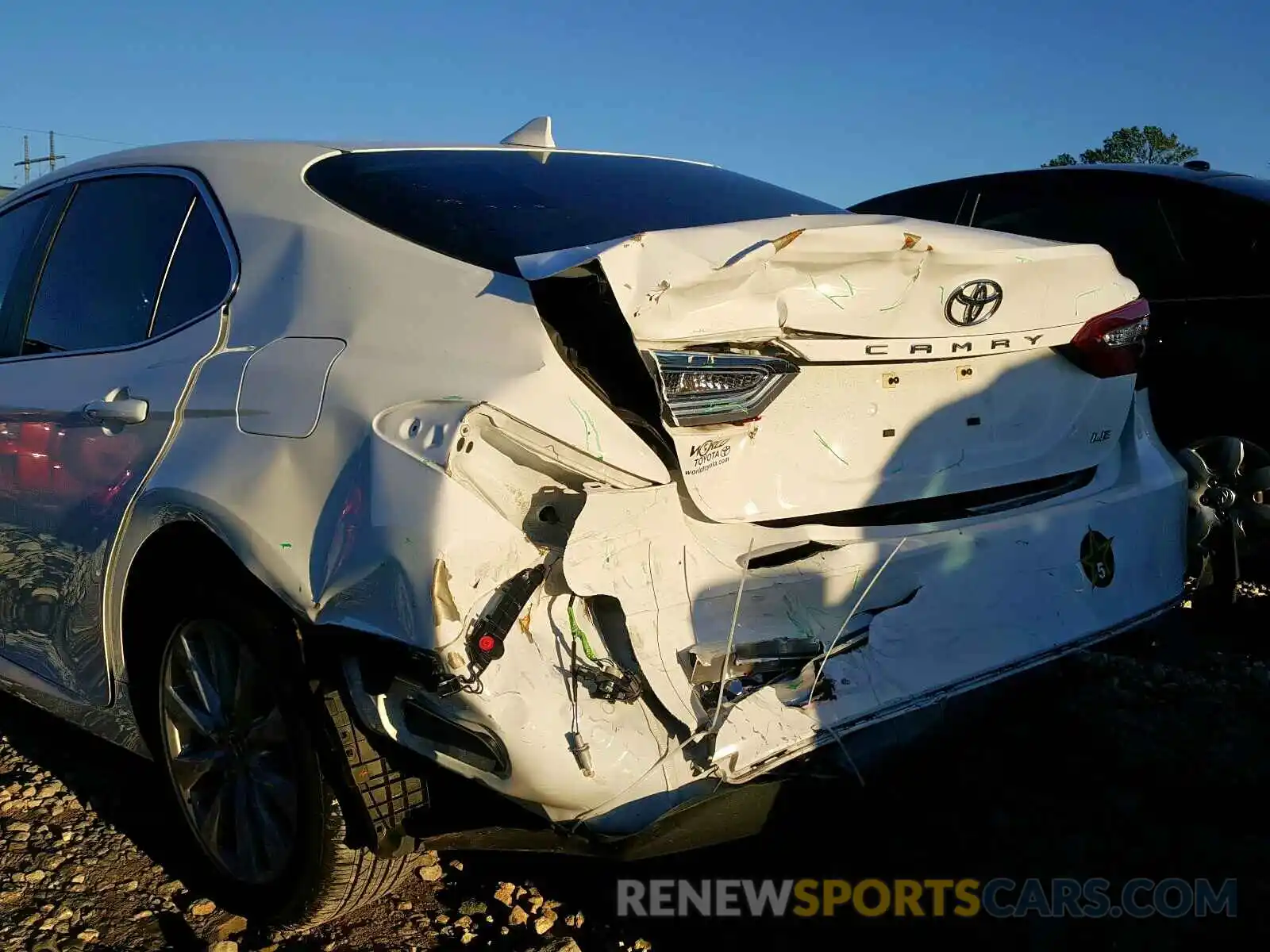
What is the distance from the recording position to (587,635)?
78.1 inches

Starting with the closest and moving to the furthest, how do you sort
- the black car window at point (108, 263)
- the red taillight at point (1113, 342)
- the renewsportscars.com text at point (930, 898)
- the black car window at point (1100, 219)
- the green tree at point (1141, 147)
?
the renewsportscars.com text at point (930, 898), the red taillight at point (1113, 342), the black car window at point (108, 263), the black car window at point (1100, 219), the green tree at point (1141, 147)

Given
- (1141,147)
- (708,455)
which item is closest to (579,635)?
(708,455)

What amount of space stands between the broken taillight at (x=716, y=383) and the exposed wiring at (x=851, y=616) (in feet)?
1.31

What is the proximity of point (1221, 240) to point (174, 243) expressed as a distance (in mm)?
3902

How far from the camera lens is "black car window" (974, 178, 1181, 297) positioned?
479 centimetres

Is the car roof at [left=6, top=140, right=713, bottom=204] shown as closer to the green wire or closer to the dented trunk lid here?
the dented trunk lid

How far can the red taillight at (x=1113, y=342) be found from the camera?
8.40ft

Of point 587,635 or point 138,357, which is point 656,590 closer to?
point 587,635

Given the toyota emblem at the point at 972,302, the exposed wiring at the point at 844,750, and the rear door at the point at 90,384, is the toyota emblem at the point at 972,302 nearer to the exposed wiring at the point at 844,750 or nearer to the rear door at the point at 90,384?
the exposed wiring at the point at 844,750

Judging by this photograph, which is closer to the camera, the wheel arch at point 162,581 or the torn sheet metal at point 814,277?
the torn sheet metal at point 814,277

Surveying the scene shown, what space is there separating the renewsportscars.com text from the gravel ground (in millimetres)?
30

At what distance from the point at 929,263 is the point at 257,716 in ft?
5.46

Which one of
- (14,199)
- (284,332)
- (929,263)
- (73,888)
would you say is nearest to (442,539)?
(284,332)

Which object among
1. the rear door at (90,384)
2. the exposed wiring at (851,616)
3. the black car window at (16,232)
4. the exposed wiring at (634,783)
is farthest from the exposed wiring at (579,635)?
the black car window at (16,232)
